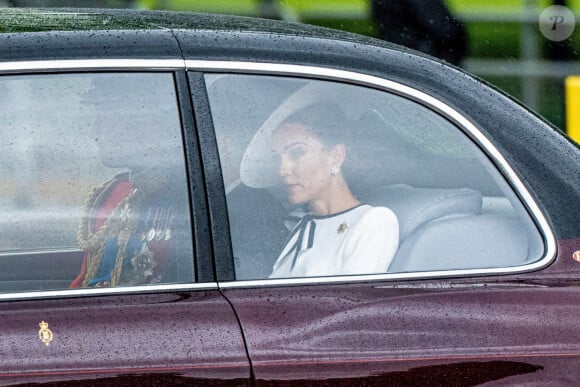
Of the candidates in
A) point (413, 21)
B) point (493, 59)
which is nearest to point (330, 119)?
point (413, 21)

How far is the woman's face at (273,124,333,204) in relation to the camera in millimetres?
2920

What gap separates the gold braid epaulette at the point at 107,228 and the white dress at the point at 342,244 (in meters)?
0.34

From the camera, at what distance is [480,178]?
2932 mm

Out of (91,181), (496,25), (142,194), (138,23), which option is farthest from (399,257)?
(496,25)

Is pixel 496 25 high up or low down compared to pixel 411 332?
up

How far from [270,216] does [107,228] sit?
0.37 meters

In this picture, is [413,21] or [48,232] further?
[413,21]

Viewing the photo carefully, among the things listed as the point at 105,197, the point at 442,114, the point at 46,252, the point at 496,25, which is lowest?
the point at 46,252

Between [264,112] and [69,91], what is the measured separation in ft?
1.44

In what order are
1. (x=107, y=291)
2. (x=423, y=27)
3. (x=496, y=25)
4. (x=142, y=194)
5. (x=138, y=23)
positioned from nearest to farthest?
(x=107, y=291)
(x=142, y=194)
(x=138, y=23)
(x=423, y=27)
(x=496, y=25)

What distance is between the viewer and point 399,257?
291 centimetres

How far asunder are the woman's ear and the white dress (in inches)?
4.4

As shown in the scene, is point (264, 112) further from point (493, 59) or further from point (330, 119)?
point (493, 59)

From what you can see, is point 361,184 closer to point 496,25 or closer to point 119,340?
point 119,340
